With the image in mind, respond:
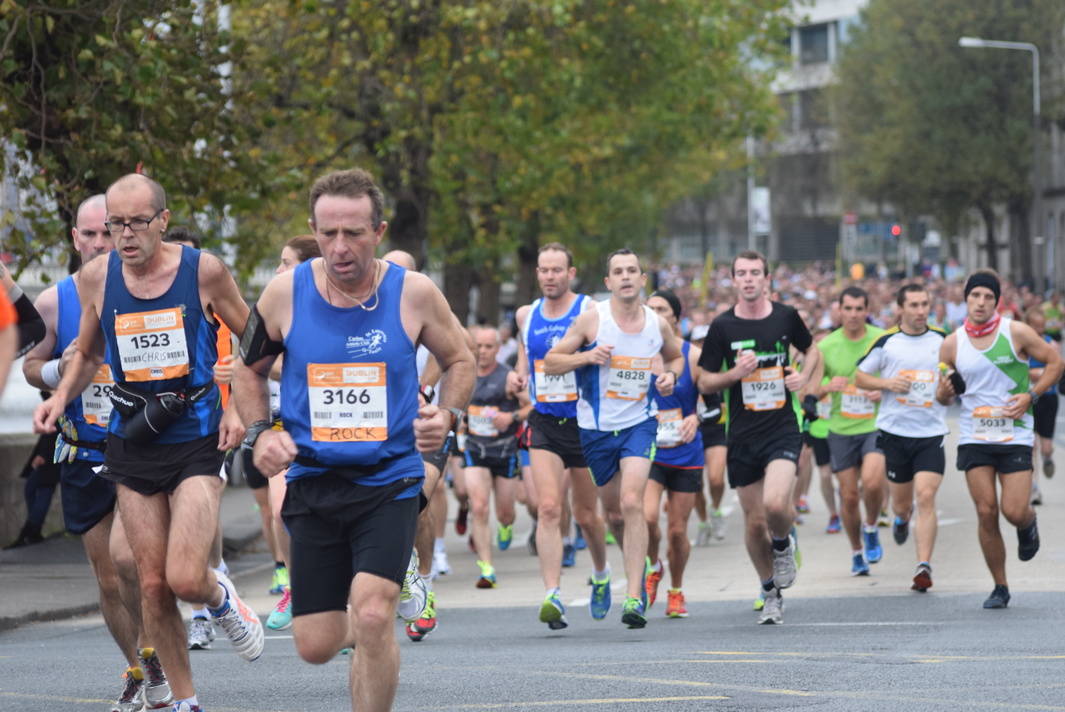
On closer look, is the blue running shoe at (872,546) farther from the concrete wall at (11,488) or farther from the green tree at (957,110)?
the green tree at (957,110)

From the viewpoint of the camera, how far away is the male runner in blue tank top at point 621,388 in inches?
369

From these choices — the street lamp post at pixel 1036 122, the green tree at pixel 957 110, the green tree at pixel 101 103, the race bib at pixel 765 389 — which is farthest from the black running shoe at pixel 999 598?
the green tree at pixel 957 110

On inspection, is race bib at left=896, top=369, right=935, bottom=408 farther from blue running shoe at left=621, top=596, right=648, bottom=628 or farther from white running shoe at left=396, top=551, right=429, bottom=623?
white running shoe at left=396, top=551, right=429, bottom=623

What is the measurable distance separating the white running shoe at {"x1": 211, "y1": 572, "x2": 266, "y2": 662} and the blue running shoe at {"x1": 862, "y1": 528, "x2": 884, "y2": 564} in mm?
7058

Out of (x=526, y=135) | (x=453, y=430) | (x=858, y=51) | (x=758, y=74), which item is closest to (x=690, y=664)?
(x=453, y=430)

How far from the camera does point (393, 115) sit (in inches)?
810

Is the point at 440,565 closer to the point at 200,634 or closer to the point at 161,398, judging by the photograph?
the point at 200,634

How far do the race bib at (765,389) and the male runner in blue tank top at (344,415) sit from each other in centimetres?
471

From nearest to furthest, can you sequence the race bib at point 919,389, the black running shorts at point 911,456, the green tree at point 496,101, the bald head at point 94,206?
the bald head at point 94,206
the black running shorts at point 911,456
the race bib at point 919,389
the green tree at point 496,101

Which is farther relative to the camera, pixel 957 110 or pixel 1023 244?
pixel 1023 244

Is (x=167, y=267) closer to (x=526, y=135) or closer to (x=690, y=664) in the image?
(x=690, y=664)

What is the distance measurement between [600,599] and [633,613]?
23.6 inches

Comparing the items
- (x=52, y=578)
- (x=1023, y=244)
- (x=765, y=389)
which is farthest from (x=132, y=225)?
(x=1023, y=244)

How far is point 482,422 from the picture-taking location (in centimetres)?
1370
